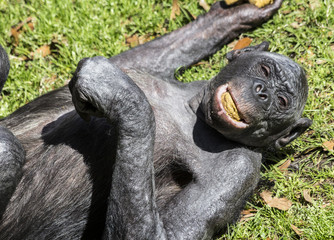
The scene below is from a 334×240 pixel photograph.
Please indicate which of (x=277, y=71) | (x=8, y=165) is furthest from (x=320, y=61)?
(x=8, y=165)

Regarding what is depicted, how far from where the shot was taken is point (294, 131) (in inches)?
201

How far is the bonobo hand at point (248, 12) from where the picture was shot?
6305 mm

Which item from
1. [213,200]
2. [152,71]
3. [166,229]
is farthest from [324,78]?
[166,229]

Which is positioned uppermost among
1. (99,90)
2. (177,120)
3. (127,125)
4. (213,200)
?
(99,90)

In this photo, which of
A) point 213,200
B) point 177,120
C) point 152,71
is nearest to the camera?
point 213,200

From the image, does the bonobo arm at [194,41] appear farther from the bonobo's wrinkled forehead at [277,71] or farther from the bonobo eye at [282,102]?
the bonobo eye at [282,102]

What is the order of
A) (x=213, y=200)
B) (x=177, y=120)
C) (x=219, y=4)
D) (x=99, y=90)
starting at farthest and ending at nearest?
(x=219, y=4) → (x=177, y=120) → (x=213, y=200) → (x=99, y=90)

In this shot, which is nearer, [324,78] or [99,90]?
[99,90]

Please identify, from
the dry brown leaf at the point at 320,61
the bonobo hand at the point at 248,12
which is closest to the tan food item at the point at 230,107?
the bonobo hand at the point at 248,12

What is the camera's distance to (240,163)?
15.4ft

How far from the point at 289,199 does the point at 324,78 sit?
1.54 metres

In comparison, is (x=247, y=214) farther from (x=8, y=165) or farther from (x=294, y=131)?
(x=8, y=165)

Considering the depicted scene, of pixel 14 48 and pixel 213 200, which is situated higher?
pixel 14 48

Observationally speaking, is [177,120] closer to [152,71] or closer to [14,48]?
[152,71]
